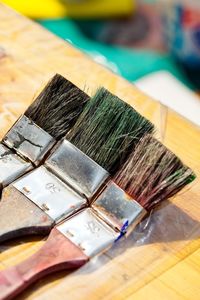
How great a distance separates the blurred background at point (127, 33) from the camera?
2.21 metres

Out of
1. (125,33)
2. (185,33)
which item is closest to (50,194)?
(185,33)

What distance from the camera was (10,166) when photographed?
101cm

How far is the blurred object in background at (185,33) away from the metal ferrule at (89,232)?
1.37 m

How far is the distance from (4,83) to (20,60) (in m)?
0.09

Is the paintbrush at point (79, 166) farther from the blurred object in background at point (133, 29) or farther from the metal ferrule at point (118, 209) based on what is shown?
the blurred object in background at point (133, 29)

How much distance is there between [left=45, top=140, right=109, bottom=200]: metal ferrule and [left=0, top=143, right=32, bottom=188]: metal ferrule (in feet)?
0.12

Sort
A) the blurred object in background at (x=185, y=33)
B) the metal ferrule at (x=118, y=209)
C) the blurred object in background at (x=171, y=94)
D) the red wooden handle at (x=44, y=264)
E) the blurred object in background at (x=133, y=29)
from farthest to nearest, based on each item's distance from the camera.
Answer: the blurred object in background at (x=133, y=29) < the blurred object in background at (x=185, y=33) < the blurred object in background at (x=171, y=94) < the metal ferrule at (x=118, y=209) < the red wooden handle at (x=44, y=264)

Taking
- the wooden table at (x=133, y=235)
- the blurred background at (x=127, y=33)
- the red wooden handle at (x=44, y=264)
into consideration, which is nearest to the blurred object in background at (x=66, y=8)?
the blurred background at (x=127, y=33)

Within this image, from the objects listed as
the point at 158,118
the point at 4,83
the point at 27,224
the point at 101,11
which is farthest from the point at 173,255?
the point at 101,11

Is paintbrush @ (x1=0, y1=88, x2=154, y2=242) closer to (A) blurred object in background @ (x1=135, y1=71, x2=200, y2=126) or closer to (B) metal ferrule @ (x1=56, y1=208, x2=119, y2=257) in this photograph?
(B) metal ferrule @ (x1=56, y1=208, x2=119, y2=257)

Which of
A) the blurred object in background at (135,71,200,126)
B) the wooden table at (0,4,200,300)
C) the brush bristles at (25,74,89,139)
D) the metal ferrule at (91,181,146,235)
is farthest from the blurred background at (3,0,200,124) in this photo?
the metal ferrule at (91,181,146,235)

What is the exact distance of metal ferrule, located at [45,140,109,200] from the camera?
39.0 inches

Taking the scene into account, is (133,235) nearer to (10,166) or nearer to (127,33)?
(10,166)

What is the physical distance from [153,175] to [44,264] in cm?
21
